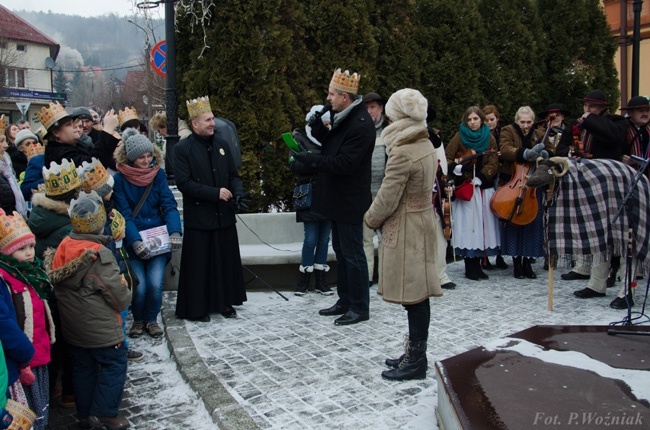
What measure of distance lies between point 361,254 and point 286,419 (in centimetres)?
234

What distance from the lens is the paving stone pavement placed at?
4230 millimetres

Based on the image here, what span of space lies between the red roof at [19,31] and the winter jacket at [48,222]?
178 feet

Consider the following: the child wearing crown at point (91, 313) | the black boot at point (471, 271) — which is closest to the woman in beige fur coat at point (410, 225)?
the child wearing crown at point (91, 313)

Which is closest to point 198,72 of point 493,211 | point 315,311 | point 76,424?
point 315,311

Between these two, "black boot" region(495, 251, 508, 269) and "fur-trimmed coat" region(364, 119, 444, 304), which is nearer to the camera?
"fur-trimmed coat" region(364, 119, 444, 304)

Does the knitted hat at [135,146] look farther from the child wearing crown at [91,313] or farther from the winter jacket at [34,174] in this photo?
the child wearing crown at [91,313]

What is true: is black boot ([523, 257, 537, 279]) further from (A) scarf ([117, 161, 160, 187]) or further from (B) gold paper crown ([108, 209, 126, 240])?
(B) gold paper crown ([108, 209, 126, 240])

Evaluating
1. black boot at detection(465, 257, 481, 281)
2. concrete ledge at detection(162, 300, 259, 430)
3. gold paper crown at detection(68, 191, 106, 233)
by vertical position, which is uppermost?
gold paper crown at detection(68, 191, 106, 233)

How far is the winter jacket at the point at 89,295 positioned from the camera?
4.14 m

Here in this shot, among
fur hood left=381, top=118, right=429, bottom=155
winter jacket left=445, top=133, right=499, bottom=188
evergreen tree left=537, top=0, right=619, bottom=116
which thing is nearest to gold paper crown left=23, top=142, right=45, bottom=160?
fur hood left=381, top=118, right=429, bottom=155

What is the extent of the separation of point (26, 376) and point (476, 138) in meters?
5.86

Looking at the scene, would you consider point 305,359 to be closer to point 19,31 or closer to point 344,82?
point 344,82

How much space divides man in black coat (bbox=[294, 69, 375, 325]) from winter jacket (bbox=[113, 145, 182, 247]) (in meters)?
1.32

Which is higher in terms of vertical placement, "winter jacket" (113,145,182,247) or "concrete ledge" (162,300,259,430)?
"winter jacket" (113,145,182,247)
